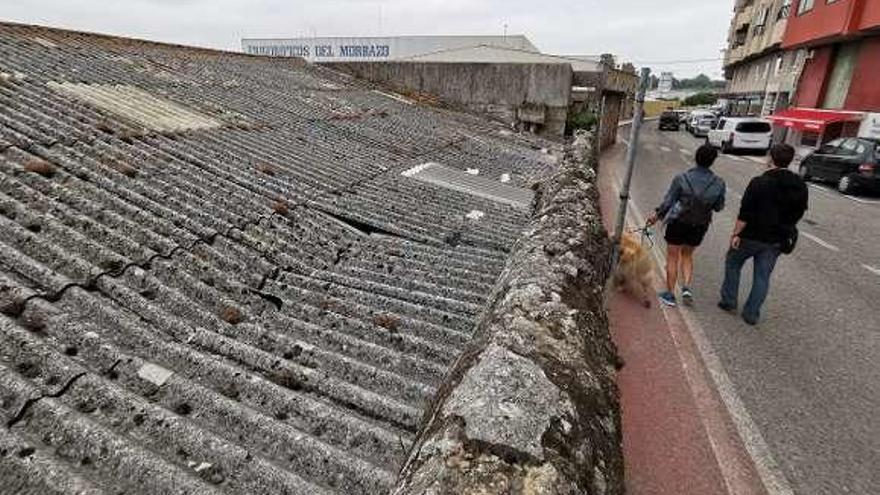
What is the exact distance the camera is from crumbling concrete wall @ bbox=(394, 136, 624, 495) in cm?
134

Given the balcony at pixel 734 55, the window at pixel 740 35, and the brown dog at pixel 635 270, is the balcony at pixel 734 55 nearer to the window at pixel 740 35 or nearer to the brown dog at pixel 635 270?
the window at pixel 740 35

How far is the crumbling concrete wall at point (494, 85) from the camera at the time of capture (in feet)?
41.7

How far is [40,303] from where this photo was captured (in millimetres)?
2162

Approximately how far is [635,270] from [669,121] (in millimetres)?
42409

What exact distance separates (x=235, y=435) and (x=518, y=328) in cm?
109

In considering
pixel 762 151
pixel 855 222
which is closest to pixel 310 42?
pixel 762 151

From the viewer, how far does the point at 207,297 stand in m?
2.64

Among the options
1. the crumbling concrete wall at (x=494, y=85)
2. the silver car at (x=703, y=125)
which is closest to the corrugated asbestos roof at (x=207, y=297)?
the crumbling concrete wall at (x=494, y=85)

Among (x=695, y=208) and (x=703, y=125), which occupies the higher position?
(x=695, y=208)

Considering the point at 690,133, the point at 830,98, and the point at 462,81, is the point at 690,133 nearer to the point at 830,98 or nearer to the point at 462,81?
the point at 830,98

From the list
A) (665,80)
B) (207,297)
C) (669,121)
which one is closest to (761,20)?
(669,121)

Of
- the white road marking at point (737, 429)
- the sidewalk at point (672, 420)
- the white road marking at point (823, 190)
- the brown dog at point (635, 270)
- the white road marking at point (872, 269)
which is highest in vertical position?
the brown dog at point (635, 270)

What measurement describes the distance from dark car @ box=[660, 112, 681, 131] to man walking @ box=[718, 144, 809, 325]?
41.9 metres

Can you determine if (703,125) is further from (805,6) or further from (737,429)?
(737,429)
